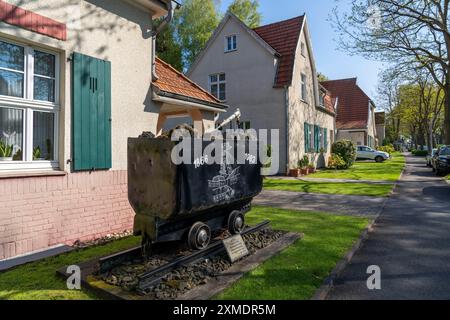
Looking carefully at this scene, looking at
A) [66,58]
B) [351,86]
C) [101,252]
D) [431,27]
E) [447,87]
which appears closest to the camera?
[101,252]

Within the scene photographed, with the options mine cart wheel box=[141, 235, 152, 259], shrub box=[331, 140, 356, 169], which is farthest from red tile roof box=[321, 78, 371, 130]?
mine cart wheel box=[141, 235, 152, 259]

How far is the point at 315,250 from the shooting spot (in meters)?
5.45

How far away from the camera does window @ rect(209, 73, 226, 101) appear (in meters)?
21.0

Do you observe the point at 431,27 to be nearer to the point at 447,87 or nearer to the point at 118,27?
the point at 447,87

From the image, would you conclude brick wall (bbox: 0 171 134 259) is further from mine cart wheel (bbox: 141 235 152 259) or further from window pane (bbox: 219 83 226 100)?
window pane (bbox: 219 83 226 100)

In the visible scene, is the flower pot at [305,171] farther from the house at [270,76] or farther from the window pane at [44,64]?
the window pane at [44,64]

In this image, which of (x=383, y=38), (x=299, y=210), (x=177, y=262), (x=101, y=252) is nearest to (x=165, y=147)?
(x=177, y=262)

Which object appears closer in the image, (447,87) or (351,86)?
(447,87)

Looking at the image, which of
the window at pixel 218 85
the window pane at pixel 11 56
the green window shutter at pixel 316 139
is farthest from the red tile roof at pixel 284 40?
the window pane at pixel 11 56

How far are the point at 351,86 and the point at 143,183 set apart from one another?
38.3 metres

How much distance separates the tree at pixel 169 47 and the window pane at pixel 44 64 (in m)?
26.5

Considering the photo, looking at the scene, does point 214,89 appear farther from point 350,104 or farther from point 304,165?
point 350,104

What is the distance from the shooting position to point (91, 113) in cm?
608

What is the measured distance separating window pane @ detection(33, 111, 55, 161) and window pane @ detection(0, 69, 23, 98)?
1.37 ft
